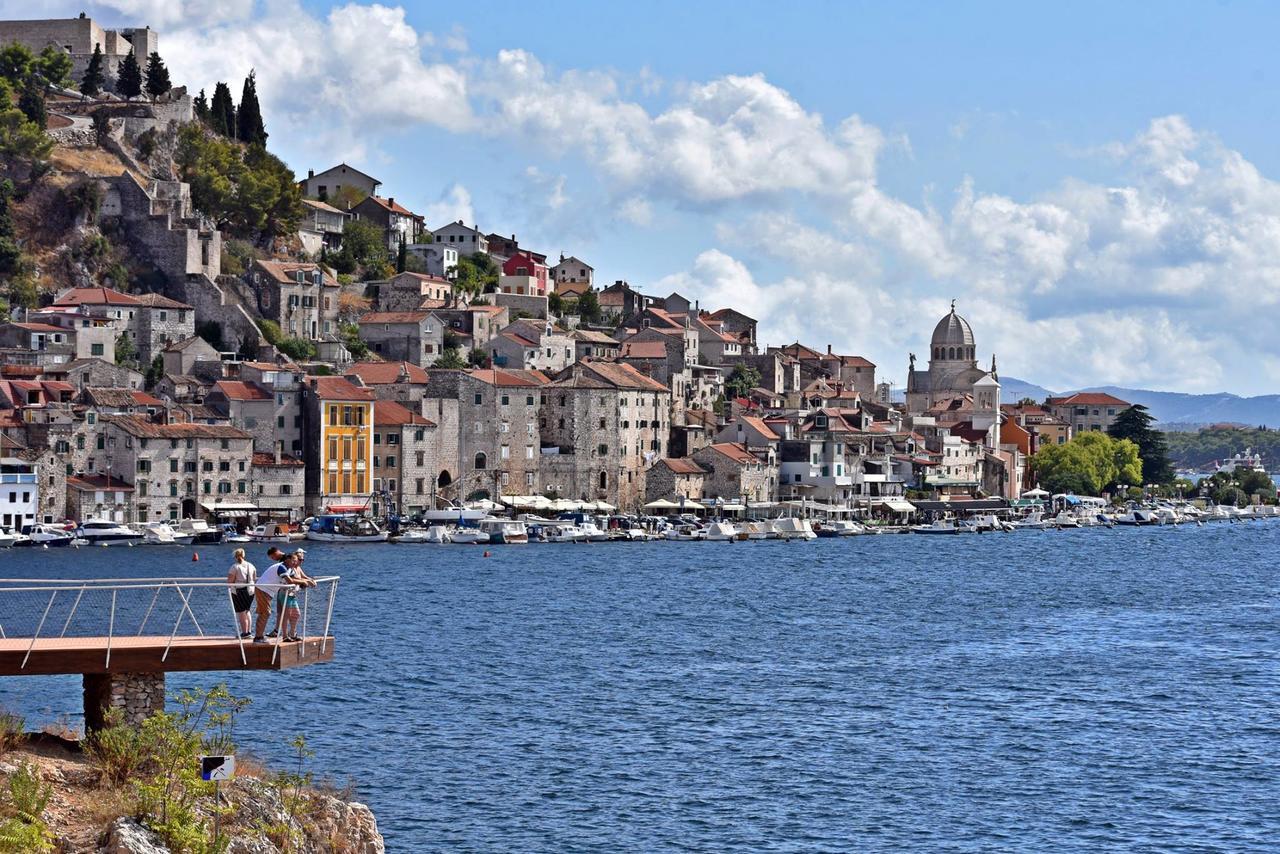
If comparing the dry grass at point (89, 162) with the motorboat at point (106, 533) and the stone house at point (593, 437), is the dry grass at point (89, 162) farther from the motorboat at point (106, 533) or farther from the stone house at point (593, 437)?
the motorboat at point (106, 533)

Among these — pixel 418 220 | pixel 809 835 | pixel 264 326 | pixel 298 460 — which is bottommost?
pixel 809 835

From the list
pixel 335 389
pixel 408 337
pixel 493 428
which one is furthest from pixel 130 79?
pixel 493 428

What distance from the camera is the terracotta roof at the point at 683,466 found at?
115 metres

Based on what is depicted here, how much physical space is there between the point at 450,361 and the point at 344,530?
2191 cm

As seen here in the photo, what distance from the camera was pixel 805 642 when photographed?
5422cm

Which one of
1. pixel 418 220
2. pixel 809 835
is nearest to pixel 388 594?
pixel 809 835

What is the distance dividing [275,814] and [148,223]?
99.5 m

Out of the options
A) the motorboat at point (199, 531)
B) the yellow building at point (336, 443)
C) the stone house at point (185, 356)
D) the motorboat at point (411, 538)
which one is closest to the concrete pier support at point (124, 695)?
the motorboat at point (199, 531)

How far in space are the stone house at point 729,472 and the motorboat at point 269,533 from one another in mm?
28352

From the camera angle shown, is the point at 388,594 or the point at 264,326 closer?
the point at 388,594

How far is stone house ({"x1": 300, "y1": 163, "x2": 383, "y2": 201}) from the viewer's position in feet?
479

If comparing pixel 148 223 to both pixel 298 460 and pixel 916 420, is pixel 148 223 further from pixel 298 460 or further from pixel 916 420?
pixel 916 420

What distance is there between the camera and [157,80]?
130m

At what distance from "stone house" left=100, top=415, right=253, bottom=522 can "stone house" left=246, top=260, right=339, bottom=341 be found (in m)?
18.2
